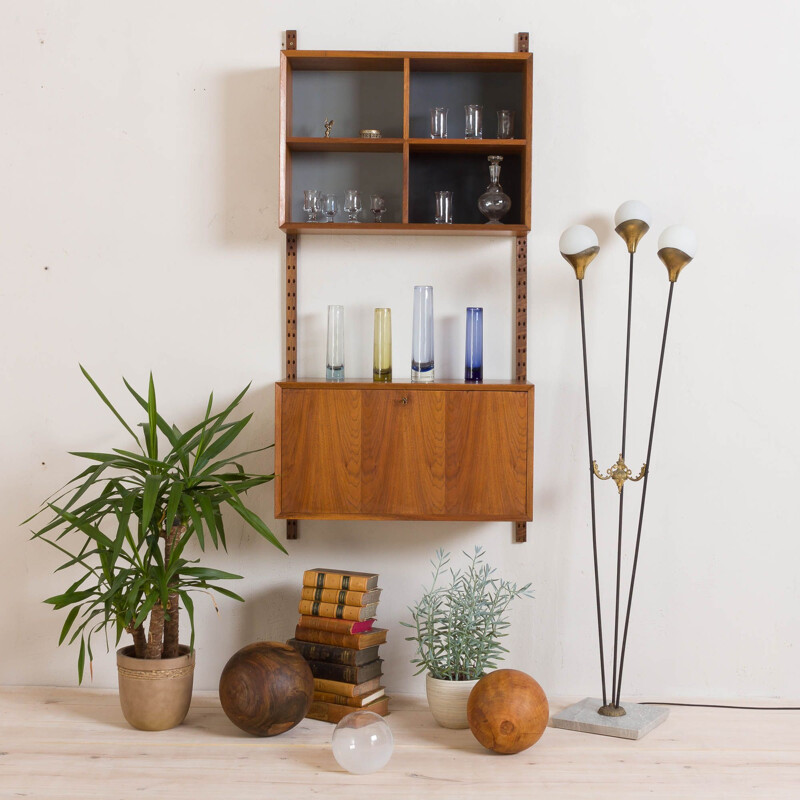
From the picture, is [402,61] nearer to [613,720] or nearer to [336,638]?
[336,638]

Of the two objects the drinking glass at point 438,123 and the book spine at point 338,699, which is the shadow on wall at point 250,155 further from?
the book spine at point 338,699

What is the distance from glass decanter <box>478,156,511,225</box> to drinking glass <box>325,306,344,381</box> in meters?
0.50

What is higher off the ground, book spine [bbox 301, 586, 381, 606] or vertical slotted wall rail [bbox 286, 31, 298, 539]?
vertical slotted wall rail [bbox 286, 31, 298, 539]

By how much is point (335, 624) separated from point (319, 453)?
1.57 ft

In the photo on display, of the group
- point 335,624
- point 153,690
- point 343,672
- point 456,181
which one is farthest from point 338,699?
point 456,181

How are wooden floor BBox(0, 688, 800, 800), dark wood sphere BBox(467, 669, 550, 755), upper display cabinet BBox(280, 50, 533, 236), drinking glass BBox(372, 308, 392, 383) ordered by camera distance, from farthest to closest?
upper display cabinet BBox(280, 50, 533, 236) → drinking glass BBox(372, 308, 392, 383) → dark wood sphere BBox(467, 669, 550, 755) → wooden floor BBox(0, 688, 800, 800)

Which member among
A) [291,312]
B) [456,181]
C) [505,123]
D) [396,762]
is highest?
[505,123]

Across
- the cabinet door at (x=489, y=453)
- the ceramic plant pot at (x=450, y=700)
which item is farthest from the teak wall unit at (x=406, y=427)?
the ceramic plant pot at (x=450, y=700)

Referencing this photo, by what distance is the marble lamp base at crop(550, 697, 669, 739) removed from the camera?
2406 millimetres

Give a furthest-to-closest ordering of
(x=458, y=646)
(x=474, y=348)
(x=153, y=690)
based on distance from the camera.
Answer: (x=474, y=348)
(x=458, y=646)
(x=153, y=690)

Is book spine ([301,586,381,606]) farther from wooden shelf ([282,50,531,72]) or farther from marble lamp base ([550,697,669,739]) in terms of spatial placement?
wooden shelf ([282,50,531,72])

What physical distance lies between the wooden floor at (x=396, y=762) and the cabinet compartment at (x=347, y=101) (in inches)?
67.9

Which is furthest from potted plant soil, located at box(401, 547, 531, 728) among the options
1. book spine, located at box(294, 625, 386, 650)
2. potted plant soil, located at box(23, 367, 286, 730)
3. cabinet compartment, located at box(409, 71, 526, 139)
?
cabinet compartment, located at box(409, 71, 526, 139)

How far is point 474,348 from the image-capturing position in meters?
2.59
